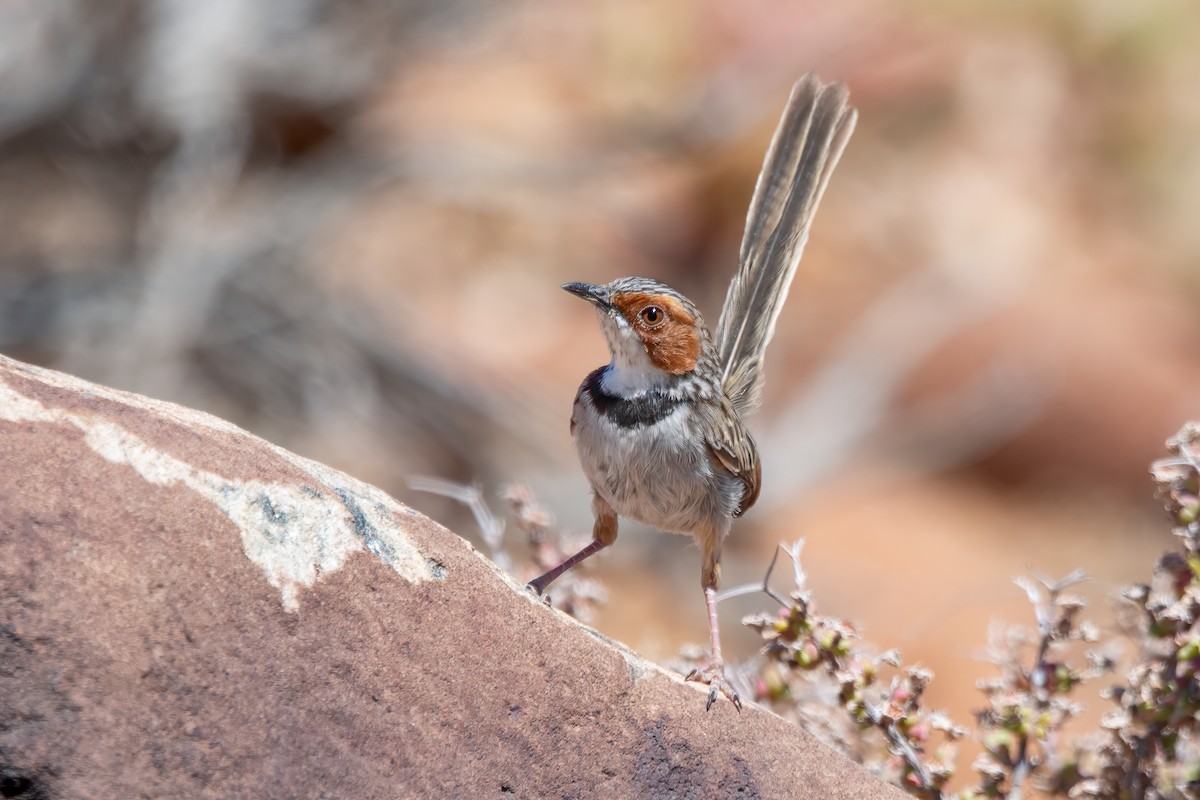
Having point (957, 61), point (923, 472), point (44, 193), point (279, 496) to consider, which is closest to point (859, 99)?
Answer: point (957, 61)

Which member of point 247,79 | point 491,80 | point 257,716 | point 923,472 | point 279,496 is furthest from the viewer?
point 491,80

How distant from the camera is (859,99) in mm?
13758

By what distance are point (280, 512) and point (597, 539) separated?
1444 millimetres

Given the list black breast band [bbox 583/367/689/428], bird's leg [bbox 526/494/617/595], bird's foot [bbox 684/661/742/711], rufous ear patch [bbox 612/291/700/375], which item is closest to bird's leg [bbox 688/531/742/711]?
bird's foot [bbox 684/661/742/711]

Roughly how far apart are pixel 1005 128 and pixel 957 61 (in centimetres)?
91

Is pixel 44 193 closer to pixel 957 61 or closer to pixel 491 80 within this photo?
pixel 491 80

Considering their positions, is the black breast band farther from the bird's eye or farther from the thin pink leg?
the thin pink leg

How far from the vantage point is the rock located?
2113mm

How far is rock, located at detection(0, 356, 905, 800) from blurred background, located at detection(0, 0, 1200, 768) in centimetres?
143

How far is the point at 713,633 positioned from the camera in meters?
3.39

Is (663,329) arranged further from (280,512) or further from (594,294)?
(280,512)

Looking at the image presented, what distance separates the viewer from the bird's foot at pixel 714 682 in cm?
286

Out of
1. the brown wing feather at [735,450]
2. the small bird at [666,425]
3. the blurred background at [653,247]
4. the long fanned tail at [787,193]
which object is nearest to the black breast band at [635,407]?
the small bird at [666,425]

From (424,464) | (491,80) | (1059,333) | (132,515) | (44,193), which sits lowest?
(132,515)
